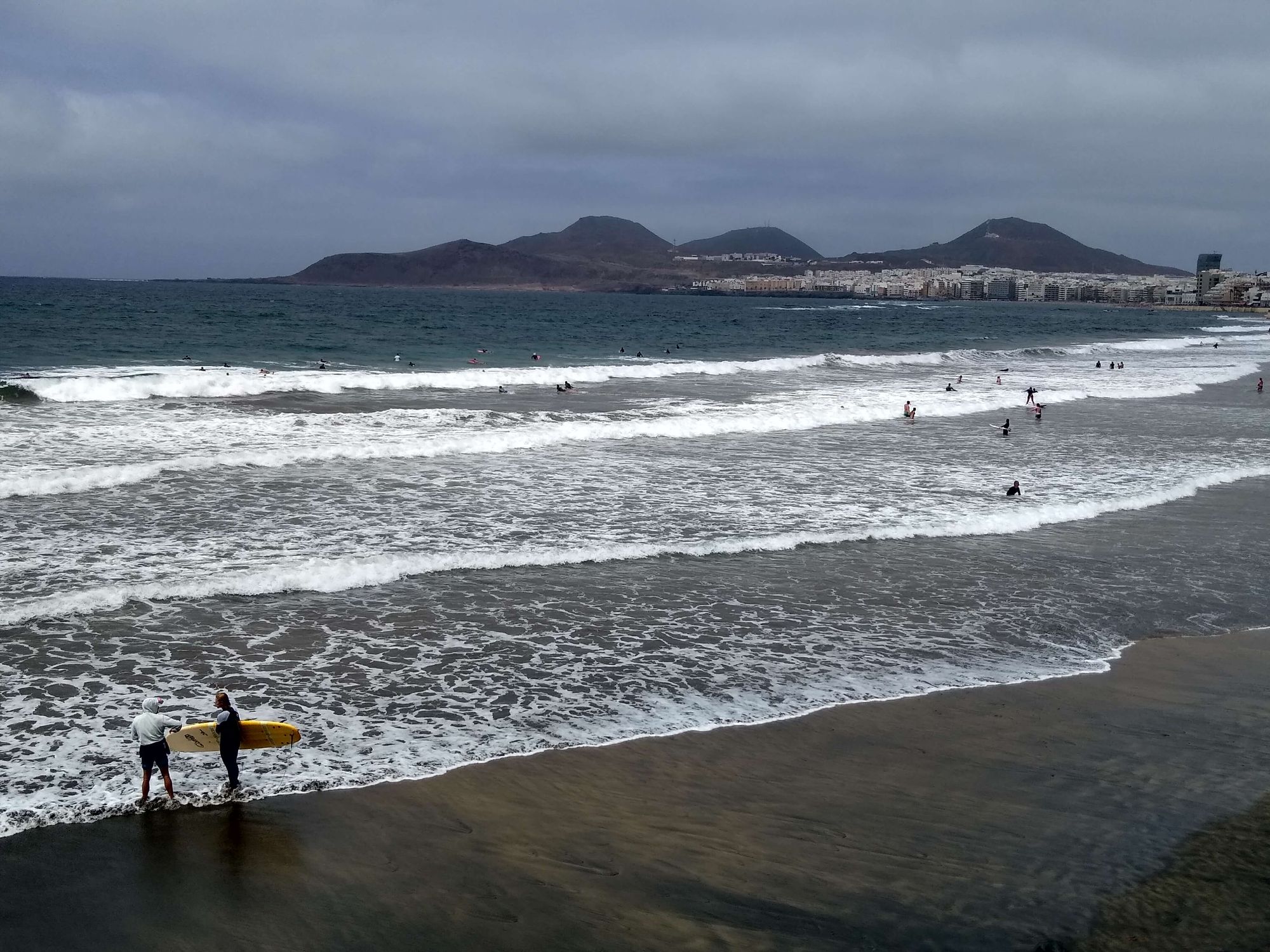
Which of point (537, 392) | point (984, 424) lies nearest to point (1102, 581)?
point (984, 424)

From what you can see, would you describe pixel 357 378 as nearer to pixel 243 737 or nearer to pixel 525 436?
pixel 525 436

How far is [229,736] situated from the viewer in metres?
7.75

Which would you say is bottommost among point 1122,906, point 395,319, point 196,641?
point 1122,906

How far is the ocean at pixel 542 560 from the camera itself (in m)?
9.34

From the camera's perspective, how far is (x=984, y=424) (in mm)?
30672

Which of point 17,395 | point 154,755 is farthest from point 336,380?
point 154,755

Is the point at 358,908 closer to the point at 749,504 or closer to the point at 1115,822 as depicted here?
the point at 1115,822

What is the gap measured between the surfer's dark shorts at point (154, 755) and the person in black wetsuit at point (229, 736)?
1.28 feet

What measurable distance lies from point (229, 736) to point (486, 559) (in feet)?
21.2

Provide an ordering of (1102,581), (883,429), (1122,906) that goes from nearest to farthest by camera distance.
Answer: (1122,906), (1102,581), (883,429)

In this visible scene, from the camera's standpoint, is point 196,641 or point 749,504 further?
point 749,504

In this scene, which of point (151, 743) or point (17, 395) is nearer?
point (151, 743)

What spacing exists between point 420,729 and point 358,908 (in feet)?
8.41

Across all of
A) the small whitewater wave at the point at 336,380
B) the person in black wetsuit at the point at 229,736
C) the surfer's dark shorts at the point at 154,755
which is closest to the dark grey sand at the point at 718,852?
the person in black wetsuit at the point at 229,736
